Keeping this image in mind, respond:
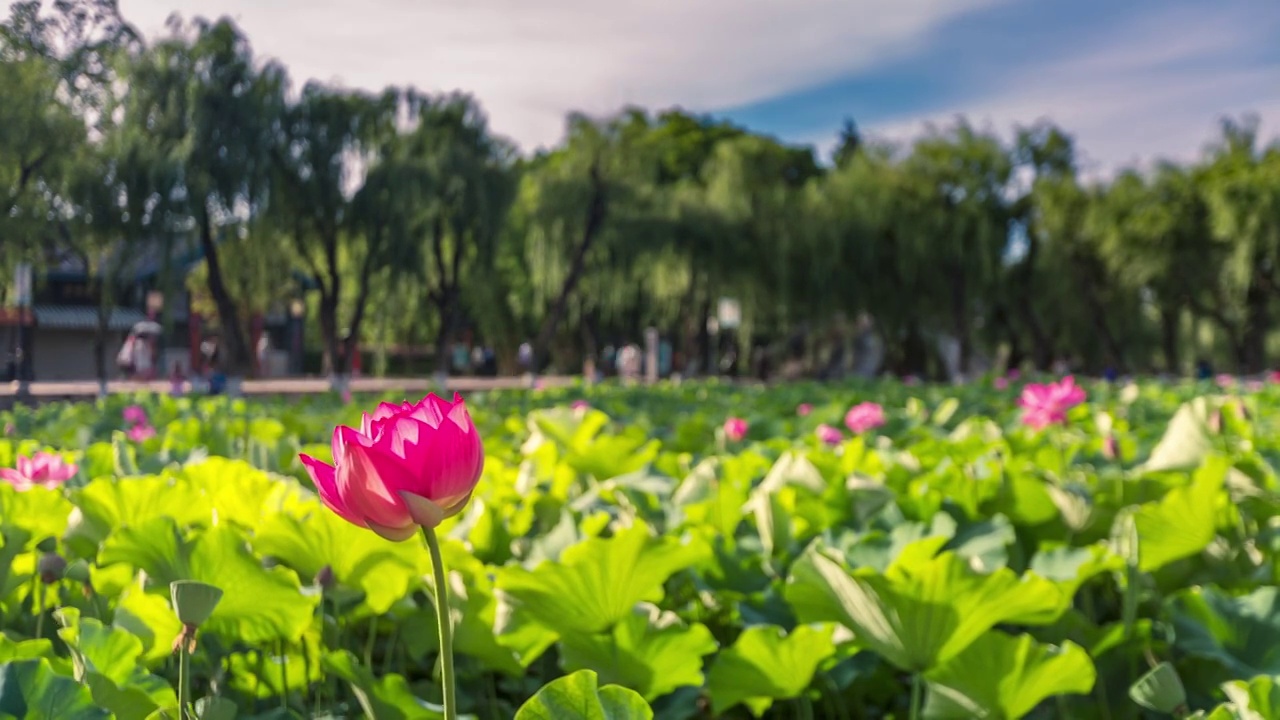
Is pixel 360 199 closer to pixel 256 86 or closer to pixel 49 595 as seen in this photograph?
pixel 256 86

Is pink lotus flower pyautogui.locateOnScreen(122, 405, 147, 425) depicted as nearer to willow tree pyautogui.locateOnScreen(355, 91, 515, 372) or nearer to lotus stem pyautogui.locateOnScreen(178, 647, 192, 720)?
lotus stem pyautogui.locateOnScreen(178, 647, 192, 720)

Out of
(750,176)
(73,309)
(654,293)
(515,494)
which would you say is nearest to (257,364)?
(73,309)

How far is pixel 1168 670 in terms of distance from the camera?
979 mm

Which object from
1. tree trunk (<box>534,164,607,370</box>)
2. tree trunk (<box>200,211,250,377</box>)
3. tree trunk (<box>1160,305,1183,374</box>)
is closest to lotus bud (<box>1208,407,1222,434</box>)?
tree trunk (<box>200,211,250,377</box>)

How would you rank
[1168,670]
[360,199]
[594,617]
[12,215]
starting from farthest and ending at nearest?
[360,199] → [12,215] → [594,617] → [1168,670]

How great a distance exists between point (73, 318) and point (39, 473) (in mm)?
29939

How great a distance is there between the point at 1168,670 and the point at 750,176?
22514 mm

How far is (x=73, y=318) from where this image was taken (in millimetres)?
28234

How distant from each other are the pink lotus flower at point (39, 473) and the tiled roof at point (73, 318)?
27.7 metres

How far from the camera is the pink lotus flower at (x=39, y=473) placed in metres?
1.59

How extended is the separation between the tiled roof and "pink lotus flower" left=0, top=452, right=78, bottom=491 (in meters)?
27.7

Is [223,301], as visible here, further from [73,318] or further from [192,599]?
[192,599]

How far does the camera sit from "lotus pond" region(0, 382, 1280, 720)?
3.41 feet

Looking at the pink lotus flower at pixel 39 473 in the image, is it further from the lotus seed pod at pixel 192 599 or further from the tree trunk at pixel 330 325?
the tree trunk at pixel 330 325
